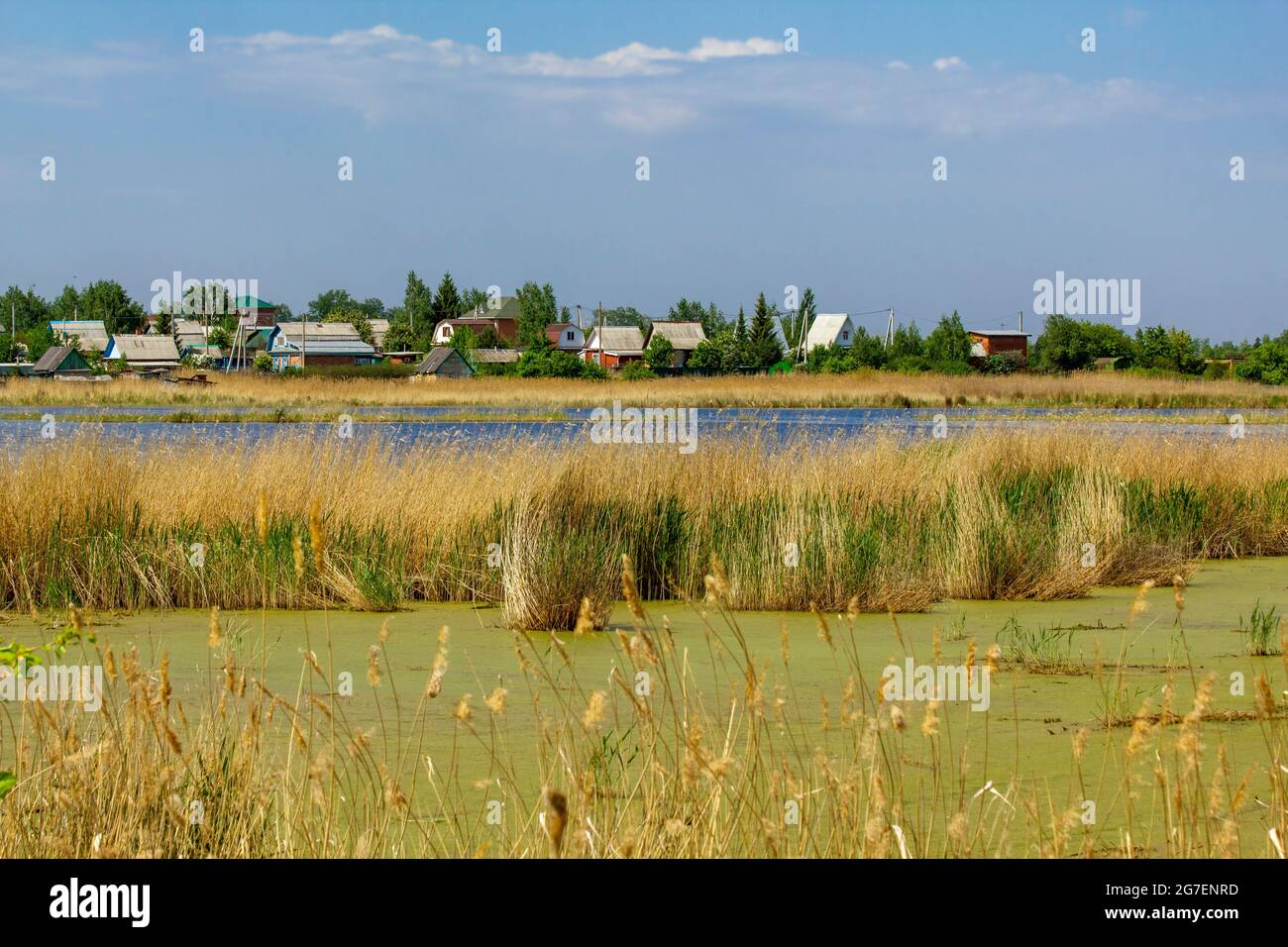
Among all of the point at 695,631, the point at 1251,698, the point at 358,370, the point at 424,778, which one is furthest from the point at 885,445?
the point at 358,370

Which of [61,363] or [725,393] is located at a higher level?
[61,363]

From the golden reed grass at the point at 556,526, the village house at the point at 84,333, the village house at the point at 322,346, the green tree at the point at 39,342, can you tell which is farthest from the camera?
the village house at the point at 84,333

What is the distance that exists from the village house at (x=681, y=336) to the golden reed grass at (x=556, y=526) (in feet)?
343

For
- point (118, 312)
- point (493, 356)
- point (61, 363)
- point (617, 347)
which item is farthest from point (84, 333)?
point (617, 347)

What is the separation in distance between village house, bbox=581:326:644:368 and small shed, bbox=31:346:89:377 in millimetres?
40888

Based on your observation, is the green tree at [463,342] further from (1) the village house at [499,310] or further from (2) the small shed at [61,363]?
(1) the village house at [499,310]

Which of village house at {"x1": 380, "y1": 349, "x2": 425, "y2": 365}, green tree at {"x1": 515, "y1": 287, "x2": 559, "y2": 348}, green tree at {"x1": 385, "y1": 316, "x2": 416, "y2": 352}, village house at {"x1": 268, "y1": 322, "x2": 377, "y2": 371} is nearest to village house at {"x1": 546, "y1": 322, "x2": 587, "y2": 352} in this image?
green tree at {"x1": 515, "y1": 287, "x2": 559, "y2": 348}

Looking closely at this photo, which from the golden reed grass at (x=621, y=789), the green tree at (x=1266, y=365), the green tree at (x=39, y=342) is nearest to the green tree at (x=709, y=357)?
the green tree at (x=1266, y=365)

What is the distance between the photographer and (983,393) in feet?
183

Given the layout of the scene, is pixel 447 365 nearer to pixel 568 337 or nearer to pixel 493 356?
pixel 493 356

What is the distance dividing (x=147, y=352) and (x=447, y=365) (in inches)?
966

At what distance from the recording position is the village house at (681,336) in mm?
119062

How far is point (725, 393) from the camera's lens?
56.2 meters
